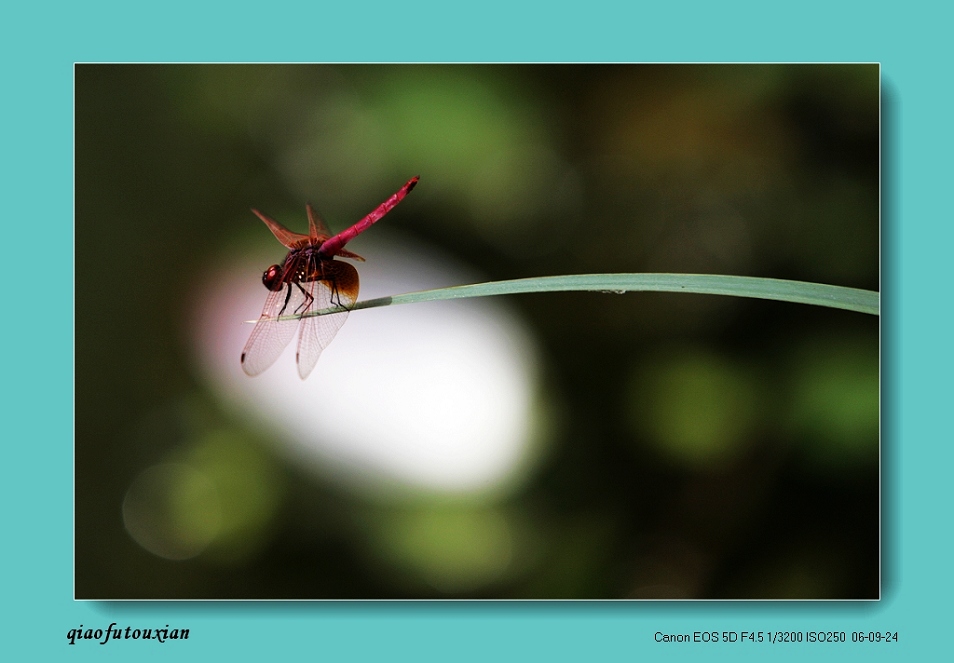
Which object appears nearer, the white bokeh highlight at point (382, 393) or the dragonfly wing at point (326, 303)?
the dragonfly wing at point (326, 303)

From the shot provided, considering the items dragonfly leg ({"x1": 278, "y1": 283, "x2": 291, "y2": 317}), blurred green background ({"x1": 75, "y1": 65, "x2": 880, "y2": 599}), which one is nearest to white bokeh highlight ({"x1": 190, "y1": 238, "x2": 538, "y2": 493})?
blurred green background ({"x1": 75, "y1": 65, "x2": 880, "y2": 599})

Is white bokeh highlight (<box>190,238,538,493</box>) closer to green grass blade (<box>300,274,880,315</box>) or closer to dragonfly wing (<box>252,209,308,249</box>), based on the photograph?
dragonfly wing (<box>252,209,308,249</box>)

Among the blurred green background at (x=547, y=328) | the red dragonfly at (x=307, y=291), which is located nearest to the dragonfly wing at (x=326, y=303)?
the red dragonfly at (x=307, y=291)

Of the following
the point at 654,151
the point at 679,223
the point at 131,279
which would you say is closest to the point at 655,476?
the point at 679,223

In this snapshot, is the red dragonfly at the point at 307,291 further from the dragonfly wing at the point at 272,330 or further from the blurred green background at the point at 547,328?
the blurred green background at the point at 547,328

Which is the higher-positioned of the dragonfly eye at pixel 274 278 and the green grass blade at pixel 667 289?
the dragonfly eye at pixel 274 278

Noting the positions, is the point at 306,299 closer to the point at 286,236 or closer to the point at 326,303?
the point at 326,303

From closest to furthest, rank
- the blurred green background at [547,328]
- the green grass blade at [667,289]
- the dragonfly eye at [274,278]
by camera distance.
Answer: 1. the green grass blade at [667,289]
2. the dragonfly eye at [274,278]
3. the blurred green background at [547,328]
